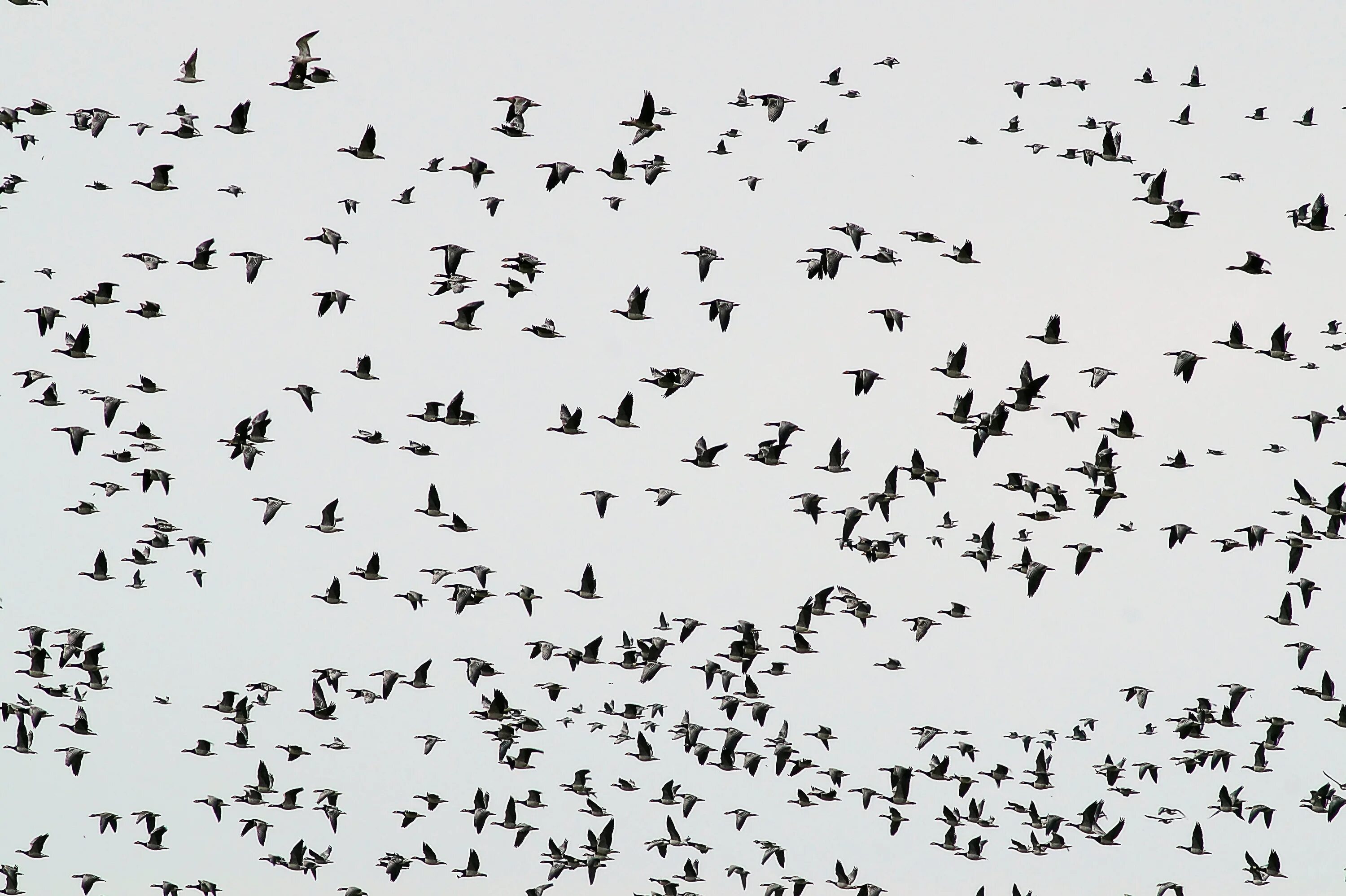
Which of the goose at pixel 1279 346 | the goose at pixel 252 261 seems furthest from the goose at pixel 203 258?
the goose at pixel 1279 346

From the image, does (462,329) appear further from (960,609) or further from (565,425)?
(960,609)

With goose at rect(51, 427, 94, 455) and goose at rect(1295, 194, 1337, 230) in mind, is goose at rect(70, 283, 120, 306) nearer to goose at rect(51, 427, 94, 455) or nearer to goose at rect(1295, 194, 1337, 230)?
goose at rect(51, 427, 94, 455)

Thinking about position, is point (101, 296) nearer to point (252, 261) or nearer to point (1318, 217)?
point (252, 261)

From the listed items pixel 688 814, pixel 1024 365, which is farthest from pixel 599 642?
pixel 1024 365

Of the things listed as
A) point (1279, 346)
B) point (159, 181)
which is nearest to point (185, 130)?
point (159, 181)

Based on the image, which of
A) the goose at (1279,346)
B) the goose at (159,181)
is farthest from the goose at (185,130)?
the goose at (1279,346)

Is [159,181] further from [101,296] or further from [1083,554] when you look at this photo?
[1083,554]

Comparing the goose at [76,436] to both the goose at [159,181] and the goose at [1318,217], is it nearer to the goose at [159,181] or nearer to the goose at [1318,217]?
the goose at [159,181]

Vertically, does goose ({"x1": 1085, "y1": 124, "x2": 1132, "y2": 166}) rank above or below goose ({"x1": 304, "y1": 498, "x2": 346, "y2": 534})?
above

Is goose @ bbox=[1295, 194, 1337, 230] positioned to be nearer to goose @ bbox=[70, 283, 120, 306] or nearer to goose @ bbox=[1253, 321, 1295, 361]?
goose @ bbox=[1253, 321, 1295, 361]

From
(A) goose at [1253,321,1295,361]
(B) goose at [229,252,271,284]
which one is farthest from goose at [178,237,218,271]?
(A) goose at [1253,321,1295,361]

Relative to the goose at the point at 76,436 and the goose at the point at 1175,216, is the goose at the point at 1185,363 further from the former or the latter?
the goose at the point at 76,436

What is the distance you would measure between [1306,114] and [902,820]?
73.0 feet

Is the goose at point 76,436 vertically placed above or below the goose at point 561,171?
below
